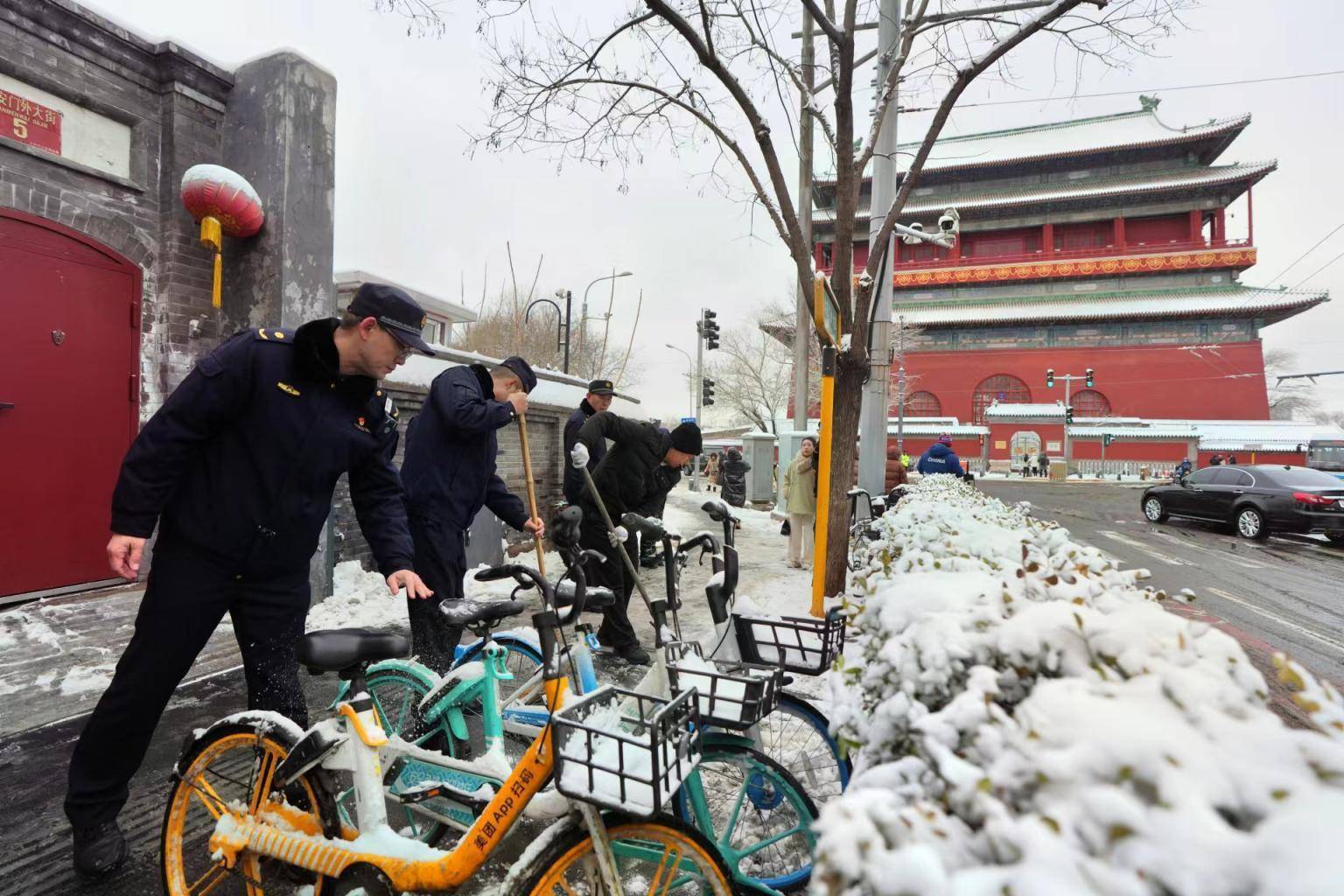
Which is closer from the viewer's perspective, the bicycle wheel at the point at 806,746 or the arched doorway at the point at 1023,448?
the bicycle wheel at the point at 806,746

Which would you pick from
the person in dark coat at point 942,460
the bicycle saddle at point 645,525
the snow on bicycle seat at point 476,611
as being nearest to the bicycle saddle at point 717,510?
the bicycle saddle at point 645,525

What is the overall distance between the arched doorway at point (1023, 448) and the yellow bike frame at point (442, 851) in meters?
42.0

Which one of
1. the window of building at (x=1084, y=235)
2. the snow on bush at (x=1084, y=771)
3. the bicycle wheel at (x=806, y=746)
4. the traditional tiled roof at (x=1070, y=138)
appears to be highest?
the traditional tiled roof at (x=1070, y=138)

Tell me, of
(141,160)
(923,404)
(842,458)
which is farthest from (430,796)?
(923,404)

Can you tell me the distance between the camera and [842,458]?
19.7 feet

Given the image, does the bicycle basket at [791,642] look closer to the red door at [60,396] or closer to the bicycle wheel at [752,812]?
the bicycle wheel at [752,812]

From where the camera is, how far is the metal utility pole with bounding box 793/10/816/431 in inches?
289

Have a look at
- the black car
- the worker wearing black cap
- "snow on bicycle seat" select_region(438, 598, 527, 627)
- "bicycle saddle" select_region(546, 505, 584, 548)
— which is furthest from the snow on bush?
the black car

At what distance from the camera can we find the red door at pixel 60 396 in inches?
195

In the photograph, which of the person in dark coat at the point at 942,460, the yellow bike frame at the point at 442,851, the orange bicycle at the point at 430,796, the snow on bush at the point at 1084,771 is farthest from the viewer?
the person in dark coat at the point at 942,460

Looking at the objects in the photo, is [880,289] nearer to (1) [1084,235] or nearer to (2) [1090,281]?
(2) [1090,281]

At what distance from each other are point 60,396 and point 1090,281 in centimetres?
4464

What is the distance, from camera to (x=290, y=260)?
585cm

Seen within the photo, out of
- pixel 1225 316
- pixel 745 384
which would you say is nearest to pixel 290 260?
pixel 745 384
